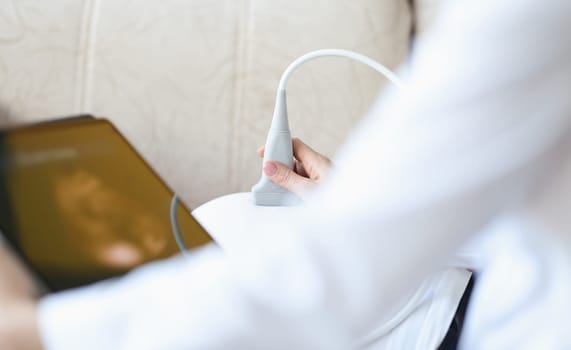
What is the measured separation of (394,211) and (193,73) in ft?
2.64

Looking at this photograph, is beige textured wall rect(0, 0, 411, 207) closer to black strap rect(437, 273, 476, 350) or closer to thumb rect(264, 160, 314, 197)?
thumb rect(264, 160, 314, 197)

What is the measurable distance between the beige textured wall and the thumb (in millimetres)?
260

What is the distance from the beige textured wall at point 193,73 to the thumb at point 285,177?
260 mm

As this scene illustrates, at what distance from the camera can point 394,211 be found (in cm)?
32

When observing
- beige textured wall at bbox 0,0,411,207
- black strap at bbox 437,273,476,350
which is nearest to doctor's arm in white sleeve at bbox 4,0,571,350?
black strap at bbox 437,273,476,350

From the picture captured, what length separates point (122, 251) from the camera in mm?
462

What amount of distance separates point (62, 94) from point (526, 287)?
2.75ft

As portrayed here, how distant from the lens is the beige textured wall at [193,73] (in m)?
1.06

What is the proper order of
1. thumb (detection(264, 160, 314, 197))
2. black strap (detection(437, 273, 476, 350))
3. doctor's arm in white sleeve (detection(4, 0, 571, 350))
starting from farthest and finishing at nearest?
1. thumb (detection(264, 160, 314, 197))
2. black strap (detection(437, 273, 476, 350))
3. doctor's arm in white sleeve (detection(4, 0, 571, 350))

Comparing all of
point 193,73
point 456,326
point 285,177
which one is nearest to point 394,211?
point 456,326

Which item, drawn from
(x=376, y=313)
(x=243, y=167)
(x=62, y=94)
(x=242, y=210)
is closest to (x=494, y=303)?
(x=376, y=313)

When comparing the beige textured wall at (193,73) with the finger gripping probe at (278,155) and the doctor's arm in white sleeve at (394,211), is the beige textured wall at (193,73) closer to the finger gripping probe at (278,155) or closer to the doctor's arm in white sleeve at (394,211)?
the finger gripping probe at (278,155)

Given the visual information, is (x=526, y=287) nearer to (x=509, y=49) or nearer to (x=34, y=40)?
(x=509, y=49)

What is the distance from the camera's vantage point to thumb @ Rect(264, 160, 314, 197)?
32.3 inches
